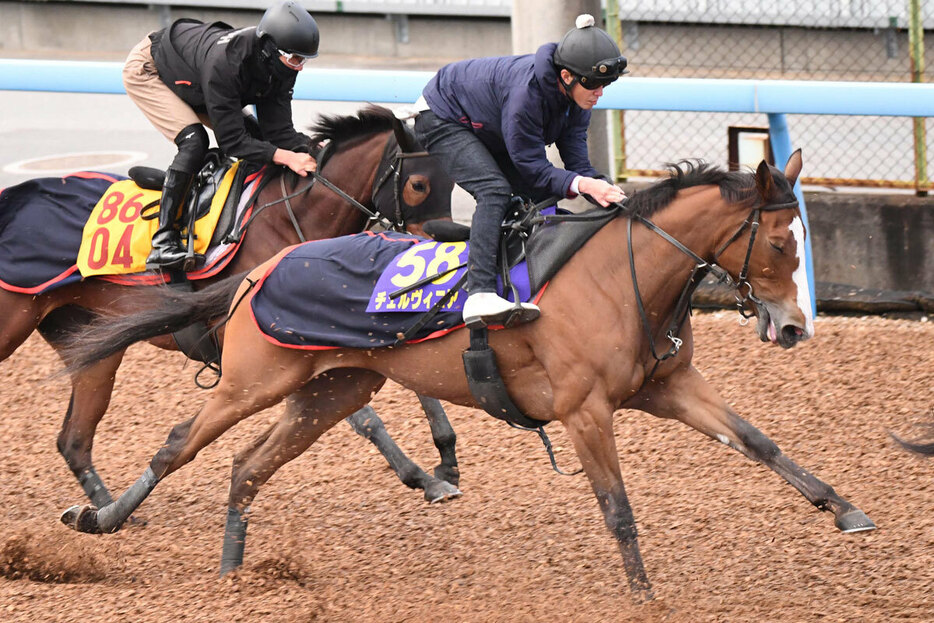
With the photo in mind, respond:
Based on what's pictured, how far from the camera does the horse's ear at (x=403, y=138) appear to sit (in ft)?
18.6

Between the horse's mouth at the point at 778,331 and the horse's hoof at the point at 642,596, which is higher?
the horse's mouth at the point at 778,331

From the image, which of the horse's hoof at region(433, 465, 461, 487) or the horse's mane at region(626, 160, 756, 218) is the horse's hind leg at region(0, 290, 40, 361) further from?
the horse's mane at region(626, 160, 756, 218)

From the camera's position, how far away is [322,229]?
5867mm

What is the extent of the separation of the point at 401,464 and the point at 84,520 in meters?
1.46

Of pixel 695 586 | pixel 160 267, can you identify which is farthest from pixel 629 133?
pixel 695 586

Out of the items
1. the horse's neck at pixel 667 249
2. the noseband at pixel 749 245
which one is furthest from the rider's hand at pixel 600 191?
the noseband at pixel 749 245

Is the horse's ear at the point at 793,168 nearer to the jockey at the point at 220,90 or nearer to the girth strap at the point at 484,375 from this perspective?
the girth strap at the point at 484,375

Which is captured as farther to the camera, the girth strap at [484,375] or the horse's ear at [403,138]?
the horse's ear at [403,138]

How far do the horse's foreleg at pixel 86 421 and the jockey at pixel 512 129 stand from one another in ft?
6.95

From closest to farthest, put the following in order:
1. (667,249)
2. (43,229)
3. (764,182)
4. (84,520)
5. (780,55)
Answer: (764,182)
(667,249)
(84,520)
(43,229)
(780,55)

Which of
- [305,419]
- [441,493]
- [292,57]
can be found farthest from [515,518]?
[292,57]

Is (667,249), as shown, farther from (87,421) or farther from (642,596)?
(87,421)

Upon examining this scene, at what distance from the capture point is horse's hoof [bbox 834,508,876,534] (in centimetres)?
446

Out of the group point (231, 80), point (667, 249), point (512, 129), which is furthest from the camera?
point (231, 80)
